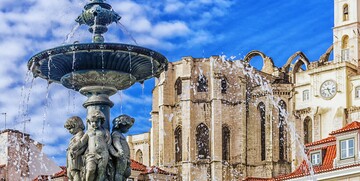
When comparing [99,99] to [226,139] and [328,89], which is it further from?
[226,139]

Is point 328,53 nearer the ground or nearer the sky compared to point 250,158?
nearer the sky

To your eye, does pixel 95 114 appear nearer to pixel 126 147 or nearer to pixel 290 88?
pixel 126 147

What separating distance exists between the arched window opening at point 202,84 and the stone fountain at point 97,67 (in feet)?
253

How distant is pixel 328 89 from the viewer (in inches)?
3433

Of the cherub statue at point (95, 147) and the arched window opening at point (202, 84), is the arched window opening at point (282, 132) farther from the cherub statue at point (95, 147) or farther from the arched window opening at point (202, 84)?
the cherub statue at point (95, 147)

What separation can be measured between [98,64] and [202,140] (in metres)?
77.3

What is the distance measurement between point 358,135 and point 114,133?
1098 inches

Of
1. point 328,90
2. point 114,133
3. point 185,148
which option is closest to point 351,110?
point 328,90

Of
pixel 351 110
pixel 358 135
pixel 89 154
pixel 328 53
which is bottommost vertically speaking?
pixel 89 154

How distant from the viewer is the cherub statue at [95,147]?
18609 mm

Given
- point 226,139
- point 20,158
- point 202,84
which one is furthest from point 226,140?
point 20,158

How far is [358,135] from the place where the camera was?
45.4 metres

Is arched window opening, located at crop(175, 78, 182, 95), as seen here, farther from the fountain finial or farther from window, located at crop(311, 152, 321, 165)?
the fountain finial

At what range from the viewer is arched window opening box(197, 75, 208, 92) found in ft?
319
